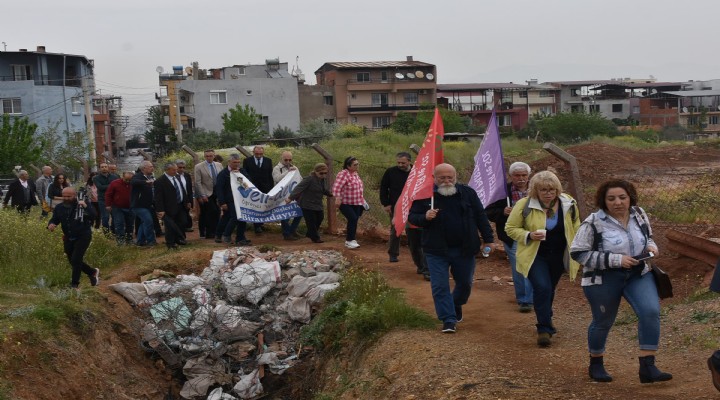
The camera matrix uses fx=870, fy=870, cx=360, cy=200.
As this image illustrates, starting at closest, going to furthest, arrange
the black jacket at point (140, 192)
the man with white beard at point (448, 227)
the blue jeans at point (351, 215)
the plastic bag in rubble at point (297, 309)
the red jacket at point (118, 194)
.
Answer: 1. the man with white beard at point (448, 227)
2. the plastic bag in rubble at point (297, 309)
3. the blue jeans at point (351, 215)
4. the black jacket at point (140, 192)
5. the red jacket at point (118, 194)

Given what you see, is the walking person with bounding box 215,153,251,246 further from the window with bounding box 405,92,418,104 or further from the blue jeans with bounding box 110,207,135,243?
the window with bounding box 405,92,418,104

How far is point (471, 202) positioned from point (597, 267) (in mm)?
2461

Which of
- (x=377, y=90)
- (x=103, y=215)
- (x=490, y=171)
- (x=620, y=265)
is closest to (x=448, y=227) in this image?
(x=490, y=171)

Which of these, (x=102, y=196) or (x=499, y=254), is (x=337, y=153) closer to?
(x=102, y=196)

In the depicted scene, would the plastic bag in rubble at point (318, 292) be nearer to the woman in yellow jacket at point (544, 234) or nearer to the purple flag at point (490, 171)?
the purple flag at point (490, 171)

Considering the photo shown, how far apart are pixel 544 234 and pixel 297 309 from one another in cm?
559

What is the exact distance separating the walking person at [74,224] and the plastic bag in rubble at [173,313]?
1.29m

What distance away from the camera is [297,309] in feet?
42.5

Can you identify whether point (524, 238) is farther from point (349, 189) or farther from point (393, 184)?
point (349, 189)

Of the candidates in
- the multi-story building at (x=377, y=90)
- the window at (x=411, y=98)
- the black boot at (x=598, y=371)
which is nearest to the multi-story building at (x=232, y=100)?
the multi-story building at (x=377, y=90)

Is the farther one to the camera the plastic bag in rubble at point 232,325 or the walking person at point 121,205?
the walking person at point 121,205

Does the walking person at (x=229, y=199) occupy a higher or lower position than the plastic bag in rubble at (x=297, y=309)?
higher

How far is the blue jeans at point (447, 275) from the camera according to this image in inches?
358

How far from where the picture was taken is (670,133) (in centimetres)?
7175
